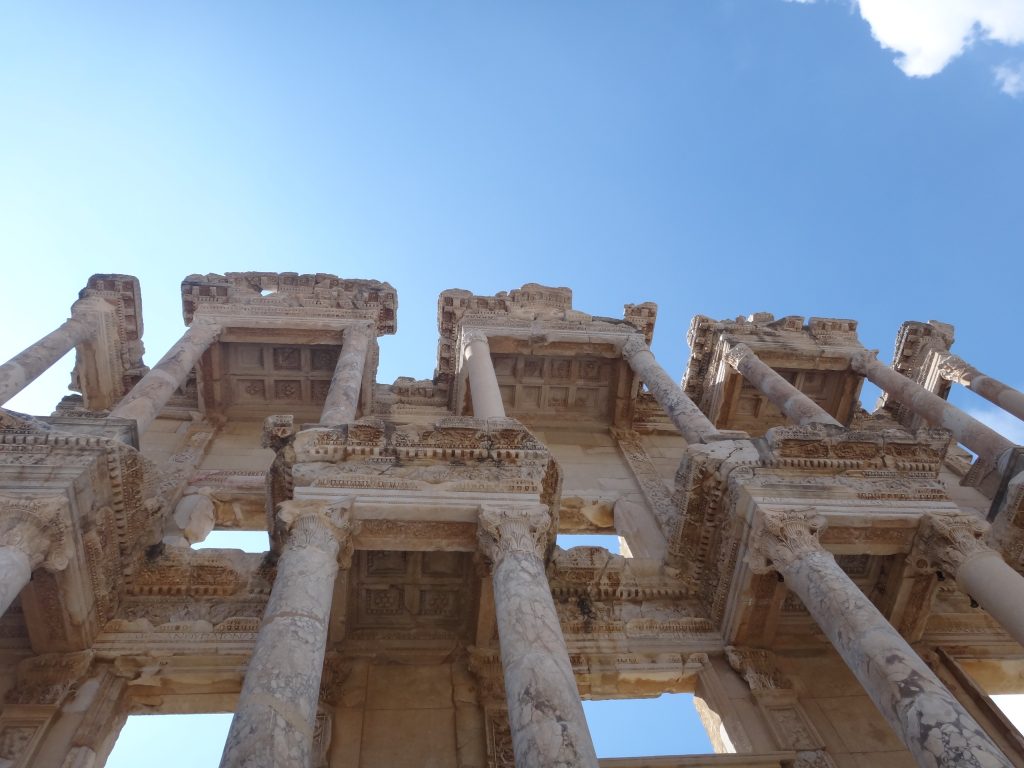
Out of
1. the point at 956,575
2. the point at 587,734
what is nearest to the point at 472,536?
the point at 587,734

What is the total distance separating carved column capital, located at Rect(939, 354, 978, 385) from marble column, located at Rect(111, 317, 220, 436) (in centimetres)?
1811

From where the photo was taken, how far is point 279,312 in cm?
1747

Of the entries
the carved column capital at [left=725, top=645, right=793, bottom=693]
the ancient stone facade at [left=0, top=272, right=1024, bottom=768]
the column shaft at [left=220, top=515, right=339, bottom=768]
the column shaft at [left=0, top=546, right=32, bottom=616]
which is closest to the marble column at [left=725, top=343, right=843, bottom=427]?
the ancient stone facade at [left=0, top=272, right=1024, bottom=768]

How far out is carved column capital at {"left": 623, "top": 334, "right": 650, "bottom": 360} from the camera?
17406mm

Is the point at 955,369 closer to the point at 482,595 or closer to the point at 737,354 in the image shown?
the point at 737,354

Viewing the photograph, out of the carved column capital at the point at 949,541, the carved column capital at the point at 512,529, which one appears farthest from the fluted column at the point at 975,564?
the carved column capital at the point at 512,529

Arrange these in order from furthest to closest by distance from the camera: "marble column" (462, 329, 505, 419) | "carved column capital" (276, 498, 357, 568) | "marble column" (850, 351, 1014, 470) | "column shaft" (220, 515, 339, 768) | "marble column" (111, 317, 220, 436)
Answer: "marble column" (850, 351, 1014, 470), "marble column" (462, 329, 505, 419), "marble column" (111, 317, 220, 436), "carved column capital" (276, 498, 357, 568), "column shaft" (220, 515, 339, 768)

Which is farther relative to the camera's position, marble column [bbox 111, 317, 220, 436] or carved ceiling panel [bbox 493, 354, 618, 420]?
carved ceiling panel [bbox 493, 354, 618, 420]

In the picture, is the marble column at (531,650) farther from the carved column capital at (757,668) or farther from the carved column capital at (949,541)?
the carved column capital at (949,541)

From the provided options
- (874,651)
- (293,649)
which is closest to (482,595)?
(293,649)

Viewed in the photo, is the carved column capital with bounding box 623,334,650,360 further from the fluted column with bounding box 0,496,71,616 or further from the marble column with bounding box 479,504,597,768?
the fluted column with bounding box 0,496,71,616

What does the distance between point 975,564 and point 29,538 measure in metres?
12.1

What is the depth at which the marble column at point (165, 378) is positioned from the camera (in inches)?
490

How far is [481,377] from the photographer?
49.4 feet
